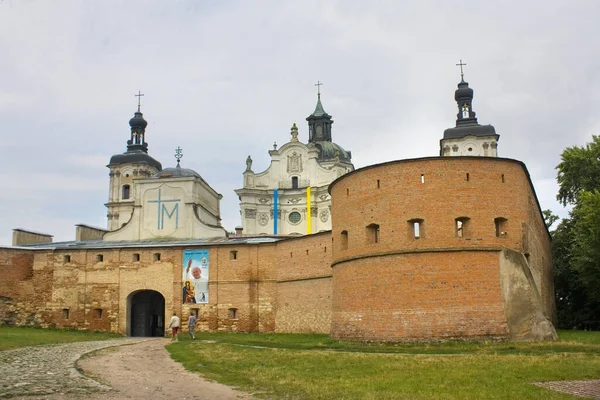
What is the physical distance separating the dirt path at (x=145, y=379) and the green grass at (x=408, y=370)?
410mm

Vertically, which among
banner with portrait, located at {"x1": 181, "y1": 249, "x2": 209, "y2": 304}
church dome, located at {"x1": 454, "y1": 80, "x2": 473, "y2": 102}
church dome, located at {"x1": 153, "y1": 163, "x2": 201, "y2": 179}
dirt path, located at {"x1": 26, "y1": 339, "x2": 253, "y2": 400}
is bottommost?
dirt path, located at {"x1": 26, "y1": 339, "x2": 253, "y2": 400}

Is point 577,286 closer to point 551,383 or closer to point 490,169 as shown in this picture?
point 490,169

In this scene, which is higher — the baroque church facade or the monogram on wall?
the monogram on wall

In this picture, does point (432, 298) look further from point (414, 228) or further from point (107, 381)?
point (107, 381)

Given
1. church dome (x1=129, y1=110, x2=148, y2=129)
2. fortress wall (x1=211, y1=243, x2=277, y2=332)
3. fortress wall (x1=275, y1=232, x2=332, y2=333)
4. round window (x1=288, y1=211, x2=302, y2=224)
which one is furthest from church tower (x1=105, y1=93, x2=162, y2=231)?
fortress wall (x1=275, y1=232, x2=332, y2=333)

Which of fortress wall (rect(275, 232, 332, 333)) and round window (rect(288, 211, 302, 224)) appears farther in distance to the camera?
round window (rect(288, 211, 302, 224))

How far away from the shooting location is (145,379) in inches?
429

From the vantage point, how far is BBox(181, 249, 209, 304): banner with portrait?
29.0m

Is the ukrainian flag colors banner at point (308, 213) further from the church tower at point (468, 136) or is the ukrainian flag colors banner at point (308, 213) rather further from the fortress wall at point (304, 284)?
the fortress wall at point (304, 284)

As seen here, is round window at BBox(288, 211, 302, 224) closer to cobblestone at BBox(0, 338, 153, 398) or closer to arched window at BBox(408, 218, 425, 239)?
arched window at BBox(408, 218, 425, 239)

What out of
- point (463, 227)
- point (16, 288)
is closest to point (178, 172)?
point (16, 288)

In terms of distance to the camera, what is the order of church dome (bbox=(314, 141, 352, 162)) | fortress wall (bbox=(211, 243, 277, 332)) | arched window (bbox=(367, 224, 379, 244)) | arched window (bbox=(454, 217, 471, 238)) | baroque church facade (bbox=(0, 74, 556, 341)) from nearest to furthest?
baroque church facade (bbox=(0, 74, 556, 341)) < arched window (bbox=(454, 217, 471, 238)) < arched window (bbox=(367, 224, 379, 244)) < fortress wall (bbox=(211, 243, 277, 332)) < church dome (bbox=(314, 141, 352, 162))

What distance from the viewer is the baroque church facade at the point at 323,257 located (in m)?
18.4

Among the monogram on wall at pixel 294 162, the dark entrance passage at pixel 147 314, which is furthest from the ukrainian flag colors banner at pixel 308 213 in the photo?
the dark entrance passage at pixel 147 314
